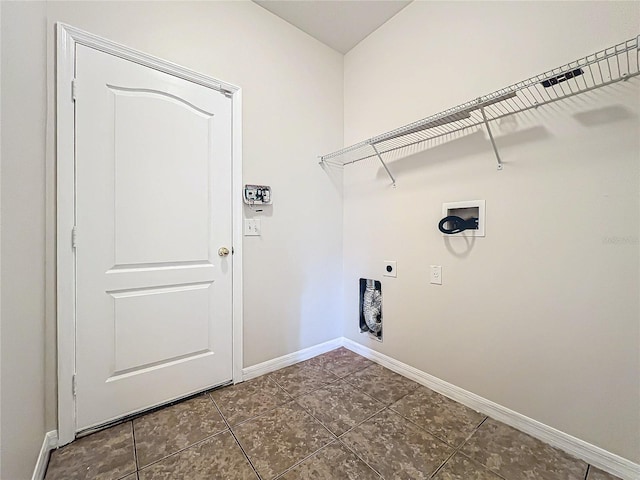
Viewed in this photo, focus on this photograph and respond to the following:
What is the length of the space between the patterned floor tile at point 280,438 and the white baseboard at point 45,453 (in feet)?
2.62

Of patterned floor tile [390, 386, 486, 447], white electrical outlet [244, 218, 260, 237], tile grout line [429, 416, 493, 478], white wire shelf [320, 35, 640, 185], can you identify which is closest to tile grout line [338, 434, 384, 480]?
tile grout line [429, 416, 493, 478]

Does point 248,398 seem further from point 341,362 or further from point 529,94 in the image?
point 529,94

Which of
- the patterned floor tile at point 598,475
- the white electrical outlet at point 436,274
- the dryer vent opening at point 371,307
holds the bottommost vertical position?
the patterned floor tile at point 598,475

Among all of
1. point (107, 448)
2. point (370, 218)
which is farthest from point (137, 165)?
point (370, 218)

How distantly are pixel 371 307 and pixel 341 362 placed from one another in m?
0.52

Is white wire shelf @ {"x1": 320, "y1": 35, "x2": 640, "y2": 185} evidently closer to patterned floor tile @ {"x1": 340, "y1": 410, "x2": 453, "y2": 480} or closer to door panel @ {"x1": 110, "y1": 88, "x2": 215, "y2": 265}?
door panel @ {"x1": 110, "y1": 88, "x2": 215, "y2": 265}

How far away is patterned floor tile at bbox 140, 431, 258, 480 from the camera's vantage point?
1.17m

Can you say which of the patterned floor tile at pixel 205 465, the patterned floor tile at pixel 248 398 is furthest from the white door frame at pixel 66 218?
the patterned floor tile at pixel 248 398

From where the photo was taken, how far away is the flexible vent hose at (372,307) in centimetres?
223

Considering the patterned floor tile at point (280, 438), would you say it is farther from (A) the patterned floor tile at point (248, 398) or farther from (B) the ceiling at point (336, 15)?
(B) the ceiling at point (336, 15)

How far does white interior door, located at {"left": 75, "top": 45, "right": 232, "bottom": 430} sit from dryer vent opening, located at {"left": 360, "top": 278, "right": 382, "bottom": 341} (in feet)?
3.70

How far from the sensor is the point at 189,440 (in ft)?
4.52

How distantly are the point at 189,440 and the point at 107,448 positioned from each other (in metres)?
0.39

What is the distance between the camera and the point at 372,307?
2281 millimetres
